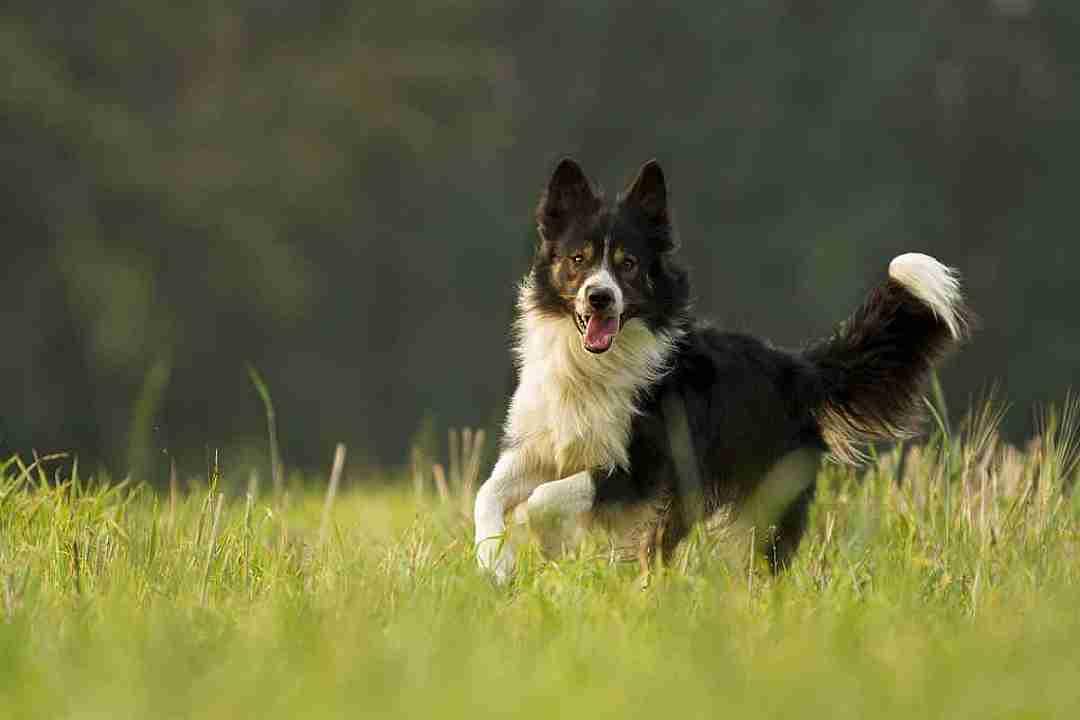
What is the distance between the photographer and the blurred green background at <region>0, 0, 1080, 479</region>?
21625mm

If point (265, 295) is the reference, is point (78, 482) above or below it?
above

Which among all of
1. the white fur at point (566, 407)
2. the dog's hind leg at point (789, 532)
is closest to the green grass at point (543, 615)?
the dog's hind leg at point (789, 532)

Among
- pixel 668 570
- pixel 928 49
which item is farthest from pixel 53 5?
pixel 668 570

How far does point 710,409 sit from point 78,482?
2.14 m

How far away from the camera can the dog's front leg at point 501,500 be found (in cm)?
509

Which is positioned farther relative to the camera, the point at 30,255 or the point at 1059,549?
the point at 30,255

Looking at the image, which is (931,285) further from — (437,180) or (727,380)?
(437,180)

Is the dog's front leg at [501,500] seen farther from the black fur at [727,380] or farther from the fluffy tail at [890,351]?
the fluffy tail at [890,351]

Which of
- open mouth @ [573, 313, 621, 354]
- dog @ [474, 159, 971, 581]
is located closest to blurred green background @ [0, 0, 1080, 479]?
dog @ [474, 159, 971, 581]

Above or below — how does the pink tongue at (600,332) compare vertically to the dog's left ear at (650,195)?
below

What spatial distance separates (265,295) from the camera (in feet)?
77.4

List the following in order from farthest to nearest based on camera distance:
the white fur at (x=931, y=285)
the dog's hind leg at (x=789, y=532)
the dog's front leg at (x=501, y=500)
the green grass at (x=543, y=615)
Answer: the white fur at (x=931, y=285) < the dog's hind leg at (x=789, y=532) < the dog's front leg at (x=501, y=500) < the green grass at (x=543, y=615)

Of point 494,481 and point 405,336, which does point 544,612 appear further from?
point 405,336

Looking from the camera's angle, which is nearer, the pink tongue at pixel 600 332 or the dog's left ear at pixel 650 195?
the pink tongue at pixel 600 332
